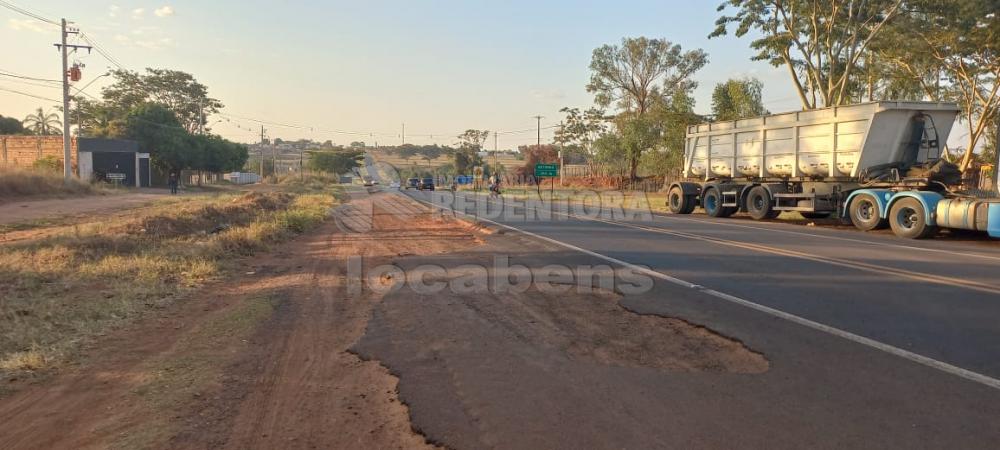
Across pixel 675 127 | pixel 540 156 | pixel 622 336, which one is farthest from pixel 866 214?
pixel 540 156

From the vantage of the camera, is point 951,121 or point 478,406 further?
point 951,121

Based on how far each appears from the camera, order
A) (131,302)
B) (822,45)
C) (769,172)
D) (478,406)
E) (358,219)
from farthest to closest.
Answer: (822,45) → (358,219) → (769,172) → (131,302) → (478,406)

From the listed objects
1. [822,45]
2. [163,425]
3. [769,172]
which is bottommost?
[163,425]

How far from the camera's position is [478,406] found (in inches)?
174

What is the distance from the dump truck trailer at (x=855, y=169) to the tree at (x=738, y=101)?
19.6m

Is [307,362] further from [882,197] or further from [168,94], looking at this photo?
[168,94]

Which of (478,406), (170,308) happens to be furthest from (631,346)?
(170,308)

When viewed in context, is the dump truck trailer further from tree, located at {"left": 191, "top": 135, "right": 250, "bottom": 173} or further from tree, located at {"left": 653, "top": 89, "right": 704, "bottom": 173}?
tree, located at {"left": 191, "top": 135, "right": 250, "bottom": 173}

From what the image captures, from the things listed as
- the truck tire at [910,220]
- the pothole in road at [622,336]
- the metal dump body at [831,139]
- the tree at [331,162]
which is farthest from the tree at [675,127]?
the tree at [331,162]

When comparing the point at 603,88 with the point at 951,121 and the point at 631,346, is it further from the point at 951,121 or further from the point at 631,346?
the point at 631,346

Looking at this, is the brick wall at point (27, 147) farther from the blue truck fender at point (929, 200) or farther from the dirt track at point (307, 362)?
the blue truck fender at point (929, 200)

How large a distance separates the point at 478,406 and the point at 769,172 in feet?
65.5

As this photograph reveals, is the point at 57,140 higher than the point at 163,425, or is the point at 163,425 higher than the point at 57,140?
the point at 57,140

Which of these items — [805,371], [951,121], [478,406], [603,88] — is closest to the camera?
[478,406]
